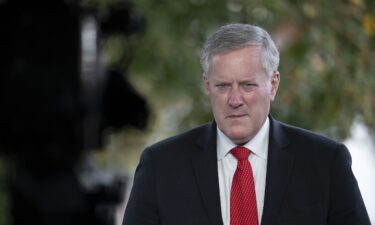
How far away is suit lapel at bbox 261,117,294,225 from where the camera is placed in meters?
3.41

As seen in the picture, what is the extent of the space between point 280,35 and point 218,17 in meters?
0.60

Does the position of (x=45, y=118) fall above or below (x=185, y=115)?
above

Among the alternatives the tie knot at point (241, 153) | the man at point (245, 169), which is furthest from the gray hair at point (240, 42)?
the tie knot at point (241, 153)

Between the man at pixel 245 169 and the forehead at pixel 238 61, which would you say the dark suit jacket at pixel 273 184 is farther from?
the forehead at pixel 238 61

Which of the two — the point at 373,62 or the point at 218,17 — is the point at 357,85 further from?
the point at 218,17

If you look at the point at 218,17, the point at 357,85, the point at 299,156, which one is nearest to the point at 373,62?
the point at 357,85

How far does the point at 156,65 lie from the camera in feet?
30.2

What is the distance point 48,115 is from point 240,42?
862mm

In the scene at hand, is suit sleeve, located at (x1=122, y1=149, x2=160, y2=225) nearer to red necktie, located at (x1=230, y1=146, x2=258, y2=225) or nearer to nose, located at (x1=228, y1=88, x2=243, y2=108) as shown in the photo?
red necktie, located at (x1=230, y1=146, x2=258, y2=225)

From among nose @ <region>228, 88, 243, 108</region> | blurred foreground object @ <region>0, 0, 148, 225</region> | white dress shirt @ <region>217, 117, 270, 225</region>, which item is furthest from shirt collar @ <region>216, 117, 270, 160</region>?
blurred foreground object @ <region>0, 0, 148, 225</region>

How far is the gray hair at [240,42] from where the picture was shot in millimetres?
3469

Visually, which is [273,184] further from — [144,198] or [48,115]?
[48,115]

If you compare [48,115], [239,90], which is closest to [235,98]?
[239,90]

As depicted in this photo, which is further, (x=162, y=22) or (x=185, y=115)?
(x=185, y=115)
